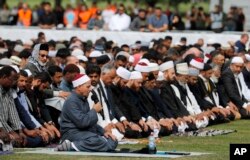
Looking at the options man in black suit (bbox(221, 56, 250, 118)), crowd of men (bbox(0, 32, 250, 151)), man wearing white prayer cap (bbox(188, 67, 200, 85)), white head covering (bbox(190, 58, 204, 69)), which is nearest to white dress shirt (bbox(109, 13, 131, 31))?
crowd of men (bbox(0, 32, 250, 151))

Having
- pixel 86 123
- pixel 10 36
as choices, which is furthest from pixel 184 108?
pixel 10 36

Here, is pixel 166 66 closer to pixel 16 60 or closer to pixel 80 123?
pixel 16 60

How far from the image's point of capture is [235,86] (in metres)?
33.9

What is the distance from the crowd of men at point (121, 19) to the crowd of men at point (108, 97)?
15604 mm

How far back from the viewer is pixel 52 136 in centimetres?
2505

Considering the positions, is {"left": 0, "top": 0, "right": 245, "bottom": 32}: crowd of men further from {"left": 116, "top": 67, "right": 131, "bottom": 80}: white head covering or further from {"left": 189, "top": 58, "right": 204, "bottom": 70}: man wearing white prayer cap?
{"left": 116, "top": 67, "right": 131, "bottom": 80}: white head covering

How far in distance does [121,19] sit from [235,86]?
60.6 feet

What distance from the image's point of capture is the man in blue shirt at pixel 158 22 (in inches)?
1985

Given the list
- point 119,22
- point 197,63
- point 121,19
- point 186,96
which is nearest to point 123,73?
point 186,96

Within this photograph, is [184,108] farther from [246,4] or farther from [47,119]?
[246,4]

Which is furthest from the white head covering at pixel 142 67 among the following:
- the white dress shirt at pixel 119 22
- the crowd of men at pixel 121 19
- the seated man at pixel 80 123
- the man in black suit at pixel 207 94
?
the white dress shirt at pixel 119 22

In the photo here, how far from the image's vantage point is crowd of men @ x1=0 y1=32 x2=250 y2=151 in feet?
75.6

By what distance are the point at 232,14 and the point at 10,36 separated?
10435 mm

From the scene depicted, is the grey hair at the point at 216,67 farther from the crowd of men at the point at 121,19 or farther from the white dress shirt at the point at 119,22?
the white dress shirt at the point at 119,22
